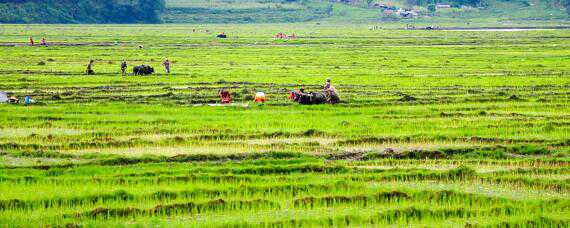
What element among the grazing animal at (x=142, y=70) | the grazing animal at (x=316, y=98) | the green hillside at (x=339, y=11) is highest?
the grazing animal at (x=316, y=98)

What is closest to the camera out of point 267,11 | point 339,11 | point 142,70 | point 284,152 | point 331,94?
point 284,152

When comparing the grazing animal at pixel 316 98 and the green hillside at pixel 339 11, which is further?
the green hillside at pixel 339 11

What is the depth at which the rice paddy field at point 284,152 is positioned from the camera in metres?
15.6

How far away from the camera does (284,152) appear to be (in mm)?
21641

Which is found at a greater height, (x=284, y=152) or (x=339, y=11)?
(x=284, y=152)

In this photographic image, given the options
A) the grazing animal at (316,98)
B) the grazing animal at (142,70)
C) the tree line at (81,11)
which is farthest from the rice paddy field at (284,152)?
the tree line at (81,11)

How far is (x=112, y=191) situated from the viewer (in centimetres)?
1686

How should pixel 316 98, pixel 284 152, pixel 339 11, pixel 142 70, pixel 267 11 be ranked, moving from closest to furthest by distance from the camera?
pixel 284 152
pixel 316 98
pixel 142 70
pixel 267 11
pixel 339 11

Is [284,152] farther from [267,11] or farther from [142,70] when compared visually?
[267,11]

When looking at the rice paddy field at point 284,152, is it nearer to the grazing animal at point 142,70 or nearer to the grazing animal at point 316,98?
the grazing animal at point 316,98

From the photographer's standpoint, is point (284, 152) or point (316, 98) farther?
point (316, 98)

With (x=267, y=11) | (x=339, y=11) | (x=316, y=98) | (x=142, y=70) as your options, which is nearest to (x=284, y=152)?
(x=316, y=98)

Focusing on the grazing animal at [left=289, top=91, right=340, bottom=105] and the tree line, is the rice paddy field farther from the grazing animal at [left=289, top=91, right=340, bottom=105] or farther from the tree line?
the tree line

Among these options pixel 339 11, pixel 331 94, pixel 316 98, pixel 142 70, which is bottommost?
pixel 339 11
